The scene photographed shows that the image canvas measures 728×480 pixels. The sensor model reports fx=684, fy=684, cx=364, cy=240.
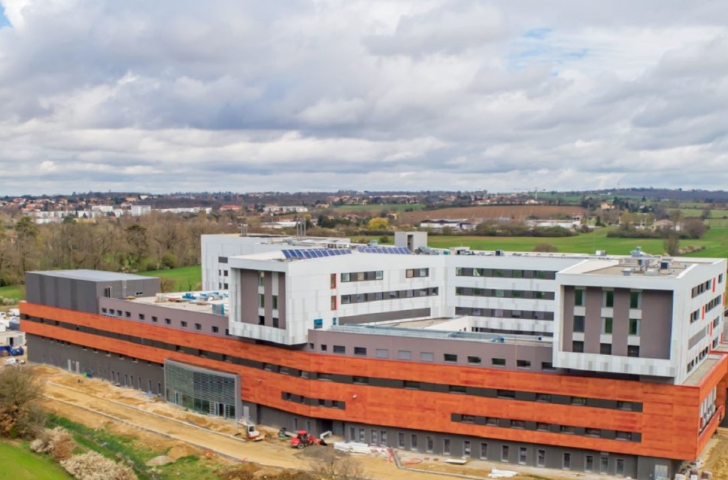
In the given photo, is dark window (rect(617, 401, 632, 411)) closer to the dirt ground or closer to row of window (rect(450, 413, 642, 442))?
row of window (rect(450, 413, 642, 442))

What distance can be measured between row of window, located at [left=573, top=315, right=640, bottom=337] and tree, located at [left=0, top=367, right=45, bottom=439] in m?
44.4

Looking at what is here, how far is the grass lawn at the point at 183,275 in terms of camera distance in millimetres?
137875

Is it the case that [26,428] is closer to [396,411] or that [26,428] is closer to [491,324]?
[396,411]

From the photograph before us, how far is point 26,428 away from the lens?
58.4 m

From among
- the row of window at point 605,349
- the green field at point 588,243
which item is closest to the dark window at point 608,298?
the row of window at point 605,349

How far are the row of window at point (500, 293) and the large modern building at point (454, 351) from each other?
145mm

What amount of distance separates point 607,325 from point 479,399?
34.7ft

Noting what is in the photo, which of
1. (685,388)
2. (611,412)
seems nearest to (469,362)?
(611,412)

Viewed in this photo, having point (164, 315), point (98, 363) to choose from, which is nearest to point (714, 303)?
point (164, 315)

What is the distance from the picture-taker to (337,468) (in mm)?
46219

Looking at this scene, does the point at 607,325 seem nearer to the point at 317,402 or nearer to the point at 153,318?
the point at 317,402

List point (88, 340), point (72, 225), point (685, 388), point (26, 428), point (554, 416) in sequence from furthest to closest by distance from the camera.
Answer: point (72, 225) → point (88, 340) → point (26, 428) → point (554, 416) → point (685, 388)

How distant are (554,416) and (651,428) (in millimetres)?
6205

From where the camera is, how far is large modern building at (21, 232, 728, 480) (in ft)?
148
